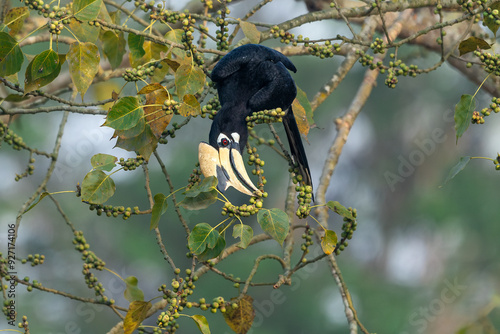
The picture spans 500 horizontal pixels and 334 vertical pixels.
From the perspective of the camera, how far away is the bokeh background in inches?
228

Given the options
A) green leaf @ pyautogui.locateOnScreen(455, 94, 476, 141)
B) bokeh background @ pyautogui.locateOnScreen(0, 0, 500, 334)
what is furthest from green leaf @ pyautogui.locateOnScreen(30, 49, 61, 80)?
bokeh background @ pyautogui.locateOnScreen(0, 0, 500, 334)

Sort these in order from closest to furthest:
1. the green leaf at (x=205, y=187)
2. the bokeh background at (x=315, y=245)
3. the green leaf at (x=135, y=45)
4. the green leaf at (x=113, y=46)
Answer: the green leaf at (x=205, y=187) → the green leaf at (x=135, y=45) → the green leaf at (x=113, y=46) → the bokeh background at (x=315, y=245)

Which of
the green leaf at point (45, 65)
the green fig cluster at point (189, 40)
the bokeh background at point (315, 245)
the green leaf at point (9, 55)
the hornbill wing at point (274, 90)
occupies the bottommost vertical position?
the hornbill wing at point (274, 90)

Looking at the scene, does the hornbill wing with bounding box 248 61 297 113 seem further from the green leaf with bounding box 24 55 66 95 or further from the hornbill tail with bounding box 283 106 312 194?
the green leaf with bounding box 24 55 66 95

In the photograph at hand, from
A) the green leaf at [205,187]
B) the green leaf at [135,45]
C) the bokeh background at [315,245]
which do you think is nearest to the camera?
the green leaf at [205,187]

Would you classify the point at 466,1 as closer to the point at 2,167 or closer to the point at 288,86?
the point at 288,86

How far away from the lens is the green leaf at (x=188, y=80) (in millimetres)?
927

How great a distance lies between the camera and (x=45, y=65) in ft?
3.14

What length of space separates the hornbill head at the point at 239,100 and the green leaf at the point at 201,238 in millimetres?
68

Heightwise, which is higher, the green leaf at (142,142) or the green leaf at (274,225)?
the green leaf at (142,142)

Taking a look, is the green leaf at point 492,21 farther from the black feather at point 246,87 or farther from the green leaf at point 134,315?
the green leaf at point 134,315

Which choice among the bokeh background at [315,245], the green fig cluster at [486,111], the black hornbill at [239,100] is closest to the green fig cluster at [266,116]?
the black hornbill at [239,100]

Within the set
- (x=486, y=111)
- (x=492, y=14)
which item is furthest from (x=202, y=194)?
(x=492, y=14)

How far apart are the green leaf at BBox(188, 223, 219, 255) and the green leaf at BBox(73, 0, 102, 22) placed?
1.17ft
